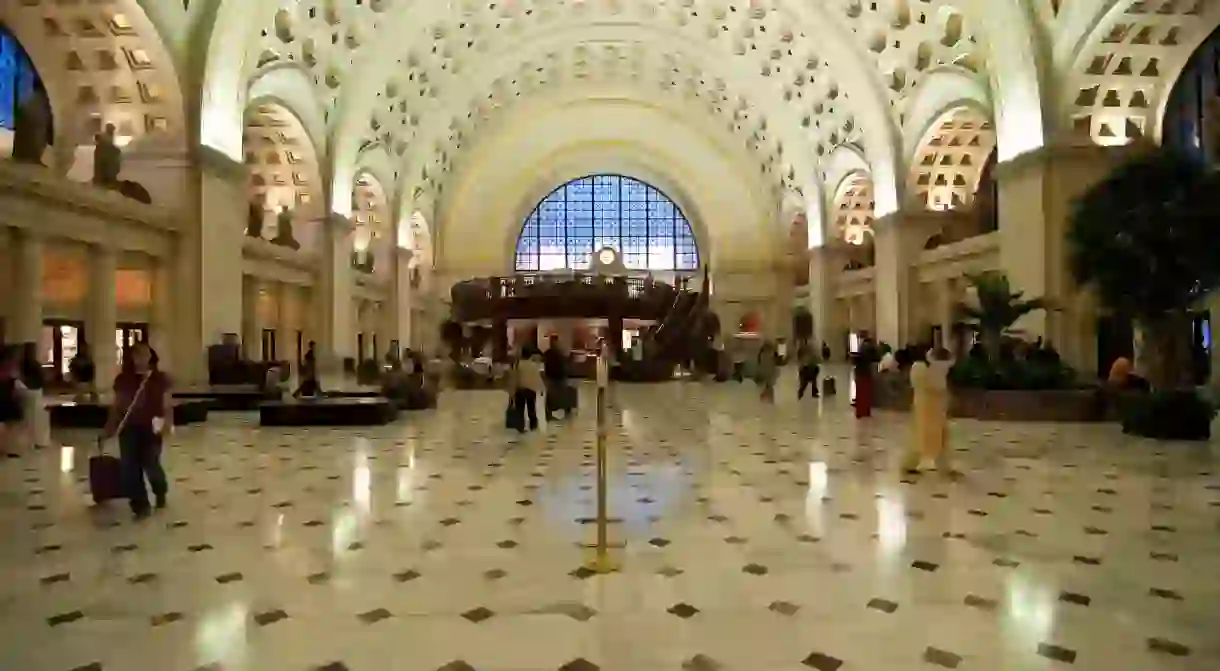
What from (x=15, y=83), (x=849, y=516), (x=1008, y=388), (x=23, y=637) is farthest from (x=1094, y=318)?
(x=15, y=83)

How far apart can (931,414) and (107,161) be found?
16.0 meters

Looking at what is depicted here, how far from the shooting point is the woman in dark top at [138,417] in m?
6.44

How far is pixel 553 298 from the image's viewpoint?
26297 mm

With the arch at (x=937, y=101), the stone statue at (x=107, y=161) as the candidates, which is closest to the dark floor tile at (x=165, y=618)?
the stone statue at (x=107, y=161)

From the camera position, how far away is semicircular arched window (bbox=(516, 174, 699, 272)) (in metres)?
43.8

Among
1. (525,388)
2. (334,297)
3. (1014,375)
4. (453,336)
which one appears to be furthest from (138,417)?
(453,336)

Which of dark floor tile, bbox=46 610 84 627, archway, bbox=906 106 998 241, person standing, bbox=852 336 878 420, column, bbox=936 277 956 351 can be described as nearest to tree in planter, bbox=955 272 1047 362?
person standing, bbox=852 336 878 420

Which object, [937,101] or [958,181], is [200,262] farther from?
[958,181]

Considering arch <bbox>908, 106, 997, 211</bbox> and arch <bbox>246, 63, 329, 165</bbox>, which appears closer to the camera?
arch <bbox>246, 63, 329, 165</bbox>

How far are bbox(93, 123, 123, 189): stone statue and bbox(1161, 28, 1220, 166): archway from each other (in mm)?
22347

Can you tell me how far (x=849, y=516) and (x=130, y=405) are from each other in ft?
18.3

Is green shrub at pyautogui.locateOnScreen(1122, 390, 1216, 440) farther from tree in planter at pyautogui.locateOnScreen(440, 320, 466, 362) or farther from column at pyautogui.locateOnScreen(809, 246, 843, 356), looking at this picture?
column at pyautogui.locateOnScreen(809, 246, 843, 356)

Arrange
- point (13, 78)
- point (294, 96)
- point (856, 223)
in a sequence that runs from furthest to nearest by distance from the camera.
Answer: point (856, 223) → point (294, 96) → point (13, 78)

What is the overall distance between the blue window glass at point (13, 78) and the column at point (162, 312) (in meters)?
4.24
